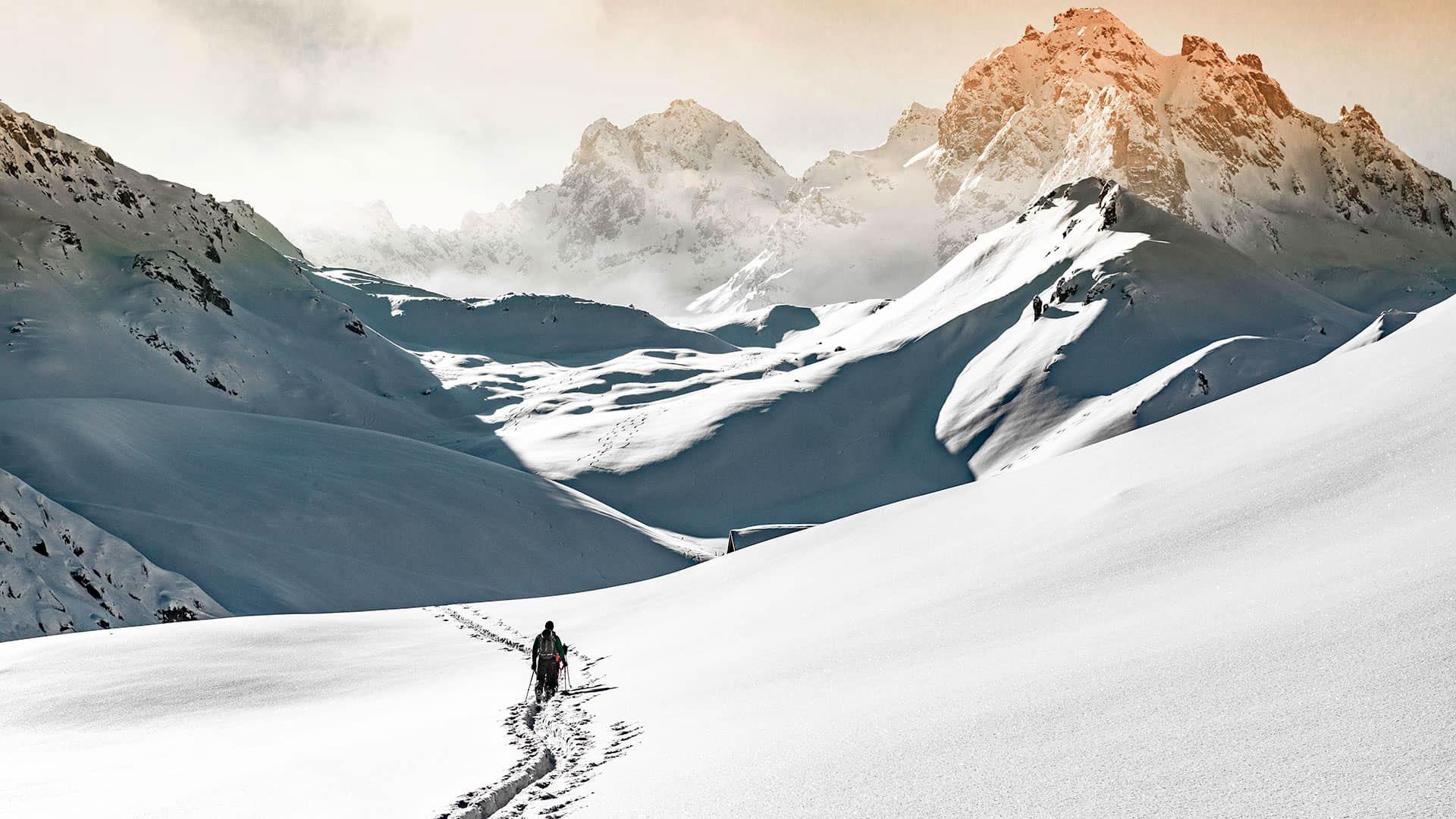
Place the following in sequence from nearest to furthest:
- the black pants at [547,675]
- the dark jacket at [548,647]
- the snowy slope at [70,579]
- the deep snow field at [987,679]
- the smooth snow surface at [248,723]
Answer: the deep snow field at [987,679]
the smooth snow surface at [248,723]
the black pants at [547,675]
the dark jacket at [548,647]
the snowy slope at [70,579]

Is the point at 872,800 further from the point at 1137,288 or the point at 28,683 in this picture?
the point at 1137,288

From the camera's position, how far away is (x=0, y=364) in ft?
273

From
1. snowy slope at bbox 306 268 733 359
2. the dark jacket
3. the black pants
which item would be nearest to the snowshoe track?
the black pants

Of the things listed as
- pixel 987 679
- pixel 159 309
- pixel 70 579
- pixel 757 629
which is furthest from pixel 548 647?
pixel 159 309

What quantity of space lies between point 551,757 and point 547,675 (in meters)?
4.99

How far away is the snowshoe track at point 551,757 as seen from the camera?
923 centimetres

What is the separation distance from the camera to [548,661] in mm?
16297

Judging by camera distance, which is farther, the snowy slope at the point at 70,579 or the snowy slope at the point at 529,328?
the snowy slope at the point at 529,328

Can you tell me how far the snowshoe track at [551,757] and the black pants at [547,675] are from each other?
0.62 ft

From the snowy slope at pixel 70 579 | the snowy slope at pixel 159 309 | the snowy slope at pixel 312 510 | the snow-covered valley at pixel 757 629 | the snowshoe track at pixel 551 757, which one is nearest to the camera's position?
the snow-covered valley at pixel 757 629

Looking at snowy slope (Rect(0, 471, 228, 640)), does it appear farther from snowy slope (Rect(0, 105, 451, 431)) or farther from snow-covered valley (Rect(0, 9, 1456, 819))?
snowy slope (Rect(0, 105, 451, 431))

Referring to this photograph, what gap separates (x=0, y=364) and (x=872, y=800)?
321 ft

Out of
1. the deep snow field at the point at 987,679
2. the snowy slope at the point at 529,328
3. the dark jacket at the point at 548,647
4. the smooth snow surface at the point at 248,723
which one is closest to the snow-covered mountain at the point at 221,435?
the smooth snow surface at the point at 248,723

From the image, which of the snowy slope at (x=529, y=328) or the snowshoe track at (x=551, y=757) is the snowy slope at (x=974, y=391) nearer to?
the snowy slope at (x=529, y=328)
